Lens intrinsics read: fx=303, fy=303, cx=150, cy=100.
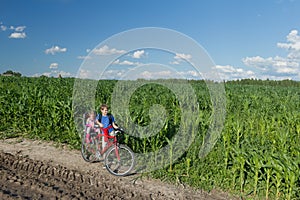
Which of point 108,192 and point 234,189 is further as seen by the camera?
point 234,189

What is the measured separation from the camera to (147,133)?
18.9 feet

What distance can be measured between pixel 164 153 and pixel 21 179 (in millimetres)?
2437

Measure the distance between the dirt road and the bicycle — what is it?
6.1 inches

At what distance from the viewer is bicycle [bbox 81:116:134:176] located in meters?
4.97

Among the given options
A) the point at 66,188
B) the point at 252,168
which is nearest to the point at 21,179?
the point at 66,188

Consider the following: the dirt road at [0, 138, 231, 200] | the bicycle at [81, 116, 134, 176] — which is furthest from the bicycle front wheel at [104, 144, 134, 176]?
the dirt road at [0, 138, 231, 200]

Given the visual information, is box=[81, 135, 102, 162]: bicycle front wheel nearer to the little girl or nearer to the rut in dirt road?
the little girl

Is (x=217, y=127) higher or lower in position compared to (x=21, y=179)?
higher

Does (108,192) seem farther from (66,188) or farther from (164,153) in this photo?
(164,153)

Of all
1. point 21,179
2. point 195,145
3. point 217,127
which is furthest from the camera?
point 217,127

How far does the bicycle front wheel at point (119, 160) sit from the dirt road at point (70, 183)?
15cm

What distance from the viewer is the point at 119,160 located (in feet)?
16.5

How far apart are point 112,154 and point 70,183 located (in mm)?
892

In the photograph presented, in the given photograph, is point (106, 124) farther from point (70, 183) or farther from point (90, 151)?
point (70, 183)
